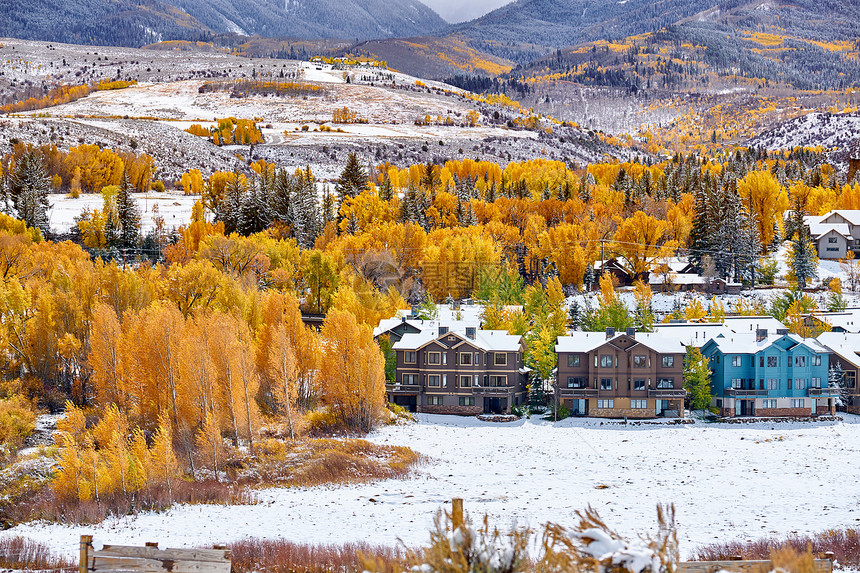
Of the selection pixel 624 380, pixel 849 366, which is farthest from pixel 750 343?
pixel 624 380

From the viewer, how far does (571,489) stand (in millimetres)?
33688

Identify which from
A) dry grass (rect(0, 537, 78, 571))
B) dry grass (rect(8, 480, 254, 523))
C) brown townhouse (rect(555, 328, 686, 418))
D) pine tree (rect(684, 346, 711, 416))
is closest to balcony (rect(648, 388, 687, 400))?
brown townhouse (rect(555, 328, 686, 418))

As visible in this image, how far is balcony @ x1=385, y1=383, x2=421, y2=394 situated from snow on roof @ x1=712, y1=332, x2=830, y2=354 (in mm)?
18100

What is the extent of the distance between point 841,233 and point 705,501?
69.9m

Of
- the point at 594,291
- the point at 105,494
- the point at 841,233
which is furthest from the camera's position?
the point at 841,233

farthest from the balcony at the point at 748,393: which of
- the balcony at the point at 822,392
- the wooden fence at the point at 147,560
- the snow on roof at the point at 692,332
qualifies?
the wooden fence at the point at 147,560

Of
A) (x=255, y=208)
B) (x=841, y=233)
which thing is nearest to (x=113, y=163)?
(x=255, y=208)

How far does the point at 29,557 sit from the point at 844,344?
47603mm

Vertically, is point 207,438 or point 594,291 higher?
point 594,291

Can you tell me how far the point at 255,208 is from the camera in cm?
9400

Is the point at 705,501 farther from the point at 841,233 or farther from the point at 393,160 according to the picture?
the point at 393,160

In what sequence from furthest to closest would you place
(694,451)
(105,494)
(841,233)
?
(841,233) → (694,451) → (105,494)

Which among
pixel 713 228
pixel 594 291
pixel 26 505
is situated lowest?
pixel 26 505

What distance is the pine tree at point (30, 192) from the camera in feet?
297
